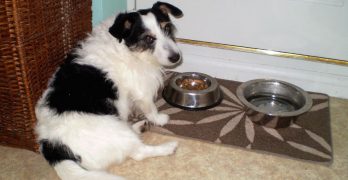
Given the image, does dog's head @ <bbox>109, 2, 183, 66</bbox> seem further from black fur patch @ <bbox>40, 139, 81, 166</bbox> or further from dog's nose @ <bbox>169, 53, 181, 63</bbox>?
black fur patch @ <bbox>40, 139, 81, 166</bbox>

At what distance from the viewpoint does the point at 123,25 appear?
2.02m

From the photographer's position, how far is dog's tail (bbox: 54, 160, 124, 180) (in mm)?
1660

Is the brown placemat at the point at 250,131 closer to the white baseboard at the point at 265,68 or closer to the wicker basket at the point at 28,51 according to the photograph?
the white baseboard at the point at 265,68

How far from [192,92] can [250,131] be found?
0.49 metres

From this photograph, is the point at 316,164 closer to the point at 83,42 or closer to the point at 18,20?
the point at 83,42

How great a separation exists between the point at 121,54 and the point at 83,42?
0.26 m

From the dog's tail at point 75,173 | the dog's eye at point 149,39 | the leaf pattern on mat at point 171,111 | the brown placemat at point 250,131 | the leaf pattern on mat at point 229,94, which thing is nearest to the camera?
the dog's tail at point 75,173

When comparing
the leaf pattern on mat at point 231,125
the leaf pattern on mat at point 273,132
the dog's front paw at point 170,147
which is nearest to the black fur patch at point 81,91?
the dog's front paw at point 170,147

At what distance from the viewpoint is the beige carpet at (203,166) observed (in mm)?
2006

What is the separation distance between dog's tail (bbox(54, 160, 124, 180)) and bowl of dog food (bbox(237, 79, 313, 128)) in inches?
44.4

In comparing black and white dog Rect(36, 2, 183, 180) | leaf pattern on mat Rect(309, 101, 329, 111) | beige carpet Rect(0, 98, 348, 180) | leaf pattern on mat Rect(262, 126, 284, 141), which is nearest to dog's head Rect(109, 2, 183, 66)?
black and white dog Rect(36, 2, 183, 180)

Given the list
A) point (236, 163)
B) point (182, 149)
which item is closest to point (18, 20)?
point (182, 149)

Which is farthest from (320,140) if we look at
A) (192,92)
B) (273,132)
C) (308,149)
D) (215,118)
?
(192,92)

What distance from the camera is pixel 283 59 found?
2.84 meters
